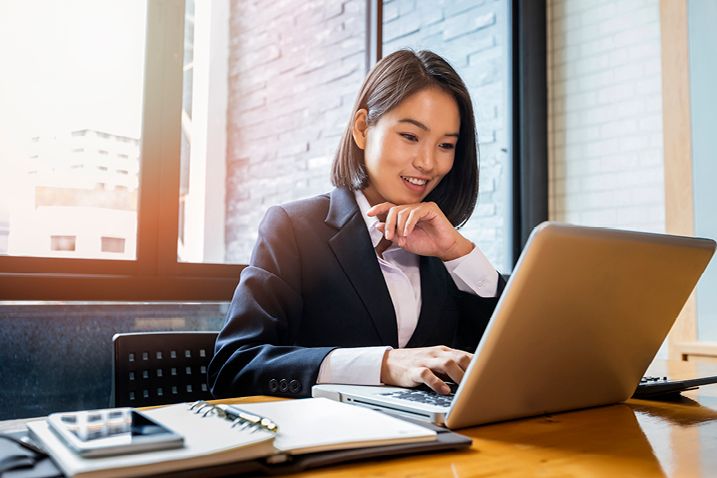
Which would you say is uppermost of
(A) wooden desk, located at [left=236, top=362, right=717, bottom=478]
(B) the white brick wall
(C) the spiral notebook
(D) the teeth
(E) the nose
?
(B) the white brick wall

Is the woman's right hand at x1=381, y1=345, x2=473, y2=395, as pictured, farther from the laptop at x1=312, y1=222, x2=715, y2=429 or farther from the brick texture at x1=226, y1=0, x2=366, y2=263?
the brick texture at x1=226, y1=0, x2=366, y2=263

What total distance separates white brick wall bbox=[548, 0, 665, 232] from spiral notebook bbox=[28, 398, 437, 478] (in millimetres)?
2594

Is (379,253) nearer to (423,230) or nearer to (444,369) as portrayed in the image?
→ (423,230)

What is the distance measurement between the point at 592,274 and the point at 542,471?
24cm

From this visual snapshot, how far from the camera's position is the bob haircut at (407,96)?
1604 millimetres

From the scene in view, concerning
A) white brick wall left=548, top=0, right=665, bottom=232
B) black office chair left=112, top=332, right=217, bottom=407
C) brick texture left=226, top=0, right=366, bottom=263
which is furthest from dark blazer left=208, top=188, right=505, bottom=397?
brick texture left=226, top=0, right=366, bottom=263

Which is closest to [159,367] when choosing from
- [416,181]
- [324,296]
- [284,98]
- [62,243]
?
[324,296]

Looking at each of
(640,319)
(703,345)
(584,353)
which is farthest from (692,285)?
(703,345)

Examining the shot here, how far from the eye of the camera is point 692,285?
37.6 inches

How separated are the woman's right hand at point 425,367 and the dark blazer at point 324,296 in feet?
0.90

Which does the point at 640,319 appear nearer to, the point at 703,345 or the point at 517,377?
the point at 517,377

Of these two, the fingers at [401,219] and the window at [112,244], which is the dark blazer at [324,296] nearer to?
the fingers at [401,219]

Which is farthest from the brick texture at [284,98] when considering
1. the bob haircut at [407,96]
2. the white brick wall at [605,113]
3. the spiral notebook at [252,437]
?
the spiral notebook at [252,437]

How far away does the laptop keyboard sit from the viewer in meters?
0.83
